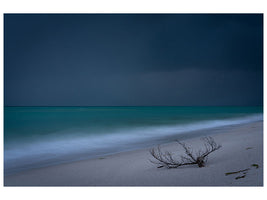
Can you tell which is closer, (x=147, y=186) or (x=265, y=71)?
(x=147, y=186)

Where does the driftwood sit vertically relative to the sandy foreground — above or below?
above

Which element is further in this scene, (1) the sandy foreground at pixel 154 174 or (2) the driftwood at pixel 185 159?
(2) the driftwood at pixel 185 159

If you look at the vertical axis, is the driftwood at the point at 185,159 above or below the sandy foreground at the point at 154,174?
above

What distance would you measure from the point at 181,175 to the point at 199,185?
0.32 metres

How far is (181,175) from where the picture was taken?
9.62 feet

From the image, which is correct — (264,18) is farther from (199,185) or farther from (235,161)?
(199,185)

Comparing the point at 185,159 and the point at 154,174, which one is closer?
the point at 154,174

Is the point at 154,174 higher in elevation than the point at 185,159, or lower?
lower

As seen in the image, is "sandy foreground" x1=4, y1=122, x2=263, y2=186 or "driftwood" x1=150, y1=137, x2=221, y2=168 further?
"driftwood" x1=150, y1=137, x2=221, y2=168
